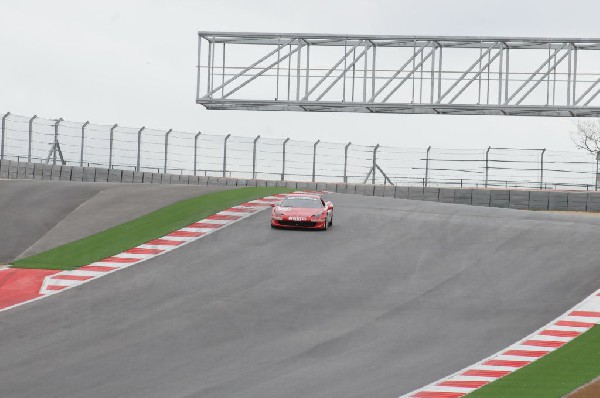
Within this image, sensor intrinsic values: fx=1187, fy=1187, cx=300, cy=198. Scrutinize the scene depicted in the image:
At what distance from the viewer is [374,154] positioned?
2002 inches

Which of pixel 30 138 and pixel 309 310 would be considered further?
pixel 30 138

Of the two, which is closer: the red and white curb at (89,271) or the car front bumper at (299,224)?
the red and white curb at (89,271)

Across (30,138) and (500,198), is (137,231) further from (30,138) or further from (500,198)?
(30,138)

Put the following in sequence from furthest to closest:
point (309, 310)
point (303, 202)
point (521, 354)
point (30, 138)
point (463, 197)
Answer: point (30, 138), point (463, 197), point (303, 202), point (309, 310), point (521, 354)

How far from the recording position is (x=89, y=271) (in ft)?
90.9

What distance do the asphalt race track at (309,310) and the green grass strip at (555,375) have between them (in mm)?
1145

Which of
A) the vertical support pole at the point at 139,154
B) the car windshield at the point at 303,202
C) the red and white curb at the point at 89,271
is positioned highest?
the vertical support pole at the point at 139,154

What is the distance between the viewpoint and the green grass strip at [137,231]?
1148 inches

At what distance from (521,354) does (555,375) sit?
1.91m

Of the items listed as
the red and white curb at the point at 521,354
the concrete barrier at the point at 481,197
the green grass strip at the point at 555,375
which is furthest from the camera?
the concrete barrier at the point at 481,197

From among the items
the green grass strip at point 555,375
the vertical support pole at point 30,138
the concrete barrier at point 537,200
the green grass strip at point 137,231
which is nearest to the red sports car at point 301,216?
the green grass strip at point 137,231

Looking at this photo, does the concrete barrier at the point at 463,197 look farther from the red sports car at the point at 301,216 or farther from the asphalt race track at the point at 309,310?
the red sports car at the point at 301,216

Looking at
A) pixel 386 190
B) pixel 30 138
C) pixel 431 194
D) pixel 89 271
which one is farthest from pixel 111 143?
pixel 89 271

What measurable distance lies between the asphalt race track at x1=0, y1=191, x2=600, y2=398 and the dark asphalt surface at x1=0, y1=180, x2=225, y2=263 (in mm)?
4222
